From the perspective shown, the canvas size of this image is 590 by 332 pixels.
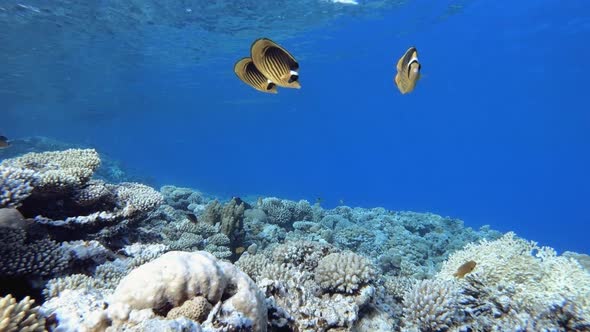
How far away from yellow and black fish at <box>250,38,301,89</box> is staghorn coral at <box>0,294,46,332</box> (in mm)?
2485

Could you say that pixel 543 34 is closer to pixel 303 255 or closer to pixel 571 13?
pixel 571 13

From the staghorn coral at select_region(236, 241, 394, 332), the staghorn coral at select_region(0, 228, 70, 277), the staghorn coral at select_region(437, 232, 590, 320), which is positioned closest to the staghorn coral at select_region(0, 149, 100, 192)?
the staghorn coral at select_region(0, 228, 70, 277)

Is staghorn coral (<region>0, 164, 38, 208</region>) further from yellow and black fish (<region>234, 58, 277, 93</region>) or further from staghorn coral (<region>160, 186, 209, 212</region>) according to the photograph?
staghorn coral (<region>160, 186, 209, 212</region>)

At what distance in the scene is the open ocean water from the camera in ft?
11.3

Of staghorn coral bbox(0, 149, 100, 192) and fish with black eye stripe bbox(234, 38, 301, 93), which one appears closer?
fish with black eye stripe bbox(234, 38, 301, 93)

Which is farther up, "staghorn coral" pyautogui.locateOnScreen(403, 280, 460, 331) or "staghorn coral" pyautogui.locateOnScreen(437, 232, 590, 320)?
"staghorn coral" pyautogui.locateOnScreen(437, 232, 590, 320)

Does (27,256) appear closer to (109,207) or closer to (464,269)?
(109,207)

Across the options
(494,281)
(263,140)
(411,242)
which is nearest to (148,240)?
(494,281)

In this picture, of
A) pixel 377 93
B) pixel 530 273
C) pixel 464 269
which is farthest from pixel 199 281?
pixel 377 93

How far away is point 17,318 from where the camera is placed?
7.32ft

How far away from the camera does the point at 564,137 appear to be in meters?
110

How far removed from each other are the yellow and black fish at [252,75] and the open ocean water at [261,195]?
1.44ft

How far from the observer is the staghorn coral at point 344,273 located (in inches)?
164

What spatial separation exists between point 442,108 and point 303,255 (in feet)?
355
